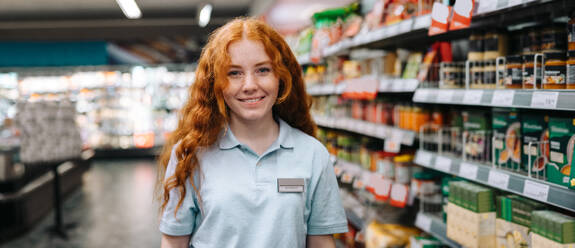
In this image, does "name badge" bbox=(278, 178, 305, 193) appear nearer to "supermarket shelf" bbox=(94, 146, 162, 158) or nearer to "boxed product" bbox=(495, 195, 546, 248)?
"boxed product" bbox=(495, 195, 546, 248)

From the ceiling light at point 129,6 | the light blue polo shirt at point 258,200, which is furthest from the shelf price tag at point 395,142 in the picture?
the ceiling light at point 129,6

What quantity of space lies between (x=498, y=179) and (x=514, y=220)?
169 millimetres

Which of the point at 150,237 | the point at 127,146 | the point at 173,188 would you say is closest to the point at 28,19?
the point at 127,146

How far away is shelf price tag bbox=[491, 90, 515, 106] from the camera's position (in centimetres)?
187

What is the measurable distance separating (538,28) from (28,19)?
11.2 metres

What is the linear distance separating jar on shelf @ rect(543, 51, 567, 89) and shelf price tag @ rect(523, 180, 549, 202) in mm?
350

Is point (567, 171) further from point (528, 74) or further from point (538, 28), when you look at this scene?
point (538, 28)

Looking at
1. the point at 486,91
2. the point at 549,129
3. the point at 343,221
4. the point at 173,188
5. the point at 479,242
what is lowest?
the point at 479,242

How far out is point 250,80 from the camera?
5.03 ft

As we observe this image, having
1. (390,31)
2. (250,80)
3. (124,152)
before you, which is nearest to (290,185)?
(250,80)

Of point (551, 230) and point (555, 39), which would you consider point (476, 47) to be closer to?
point (555, 39)

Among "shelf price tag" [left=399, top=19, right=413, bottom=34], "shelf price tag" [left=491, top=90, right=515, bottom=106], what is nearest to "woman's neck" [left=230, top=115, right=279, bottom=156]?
"shelf price tag" [left=491, top=90, right=515, bottom=106]

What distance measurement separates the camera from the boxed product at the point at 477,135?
2238 millimetres

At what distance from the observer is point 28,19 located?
1077cm
